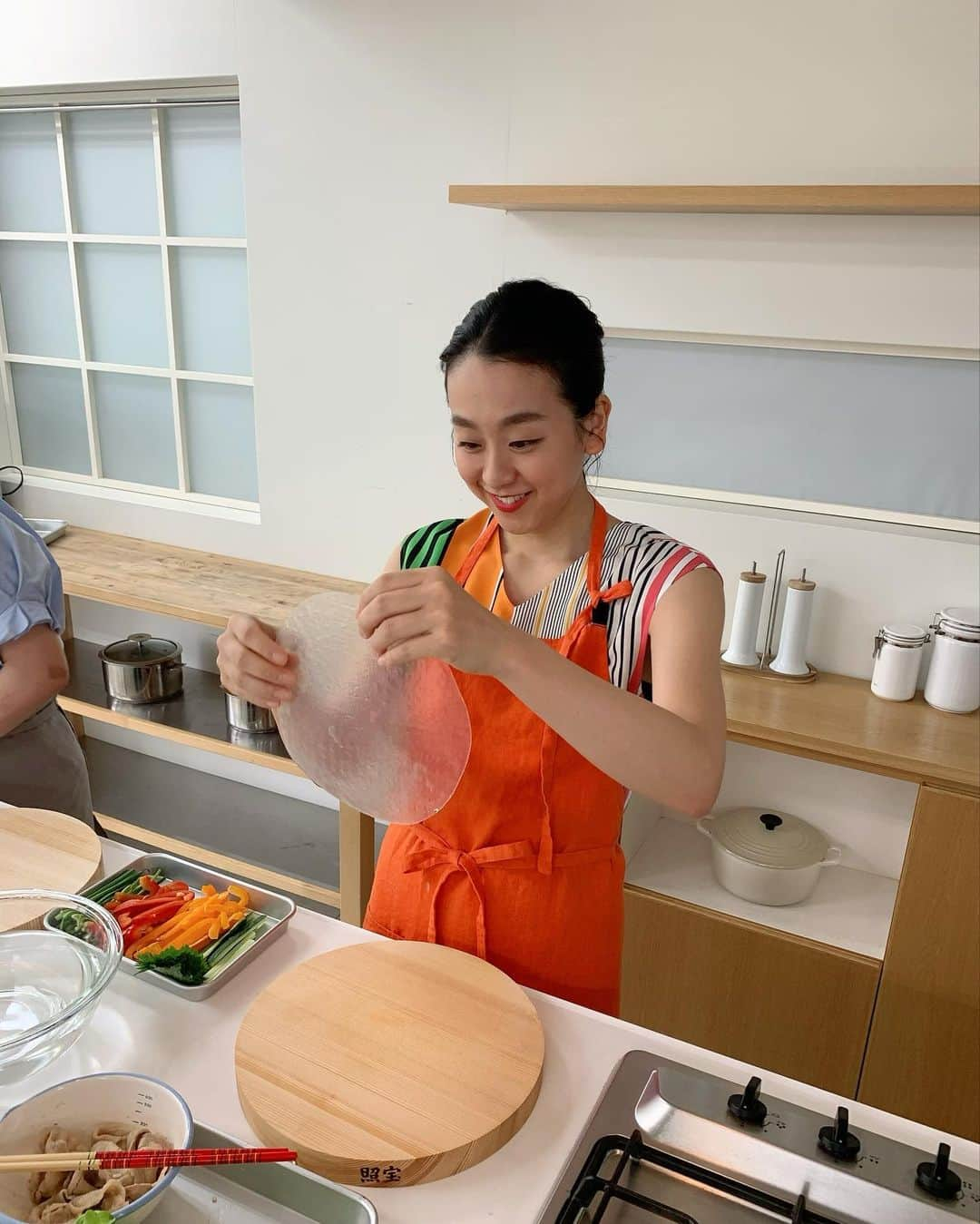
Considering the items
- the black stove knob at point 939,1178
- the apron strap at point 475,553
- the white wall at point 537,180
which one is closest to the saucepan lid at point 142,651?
the white wall at point 537,180

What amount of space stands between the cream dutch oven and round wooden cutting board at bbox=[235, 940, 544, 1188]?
1168mm

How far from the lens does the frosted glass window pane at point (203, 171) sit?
2.77m

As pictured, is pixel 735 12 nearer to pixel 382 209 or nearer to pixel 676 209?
pixel 676 209

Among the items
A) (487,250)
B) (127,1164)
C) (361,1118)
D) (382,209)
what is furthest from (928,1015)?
(382,209)

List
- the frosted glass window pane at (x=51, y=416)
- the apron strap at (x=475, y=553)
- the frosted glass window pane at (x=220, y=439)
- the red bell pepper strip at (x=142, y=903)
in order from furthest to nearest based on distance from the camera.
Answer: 1. the frosted glass window pane at (x=51, y=416)
2. the frosted glass window pane at (x=220, y=439)
3. the apron strap at (x=475, y=553)
4. the red bell pepper strip at (x=142, y=903)

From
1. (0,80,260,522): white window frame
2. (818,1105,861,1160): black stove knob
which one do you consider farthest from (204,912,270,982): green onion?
(0,80,260,522): white window frame

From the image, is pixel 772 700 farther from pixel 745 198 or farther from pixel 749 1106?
pixel 749 1106

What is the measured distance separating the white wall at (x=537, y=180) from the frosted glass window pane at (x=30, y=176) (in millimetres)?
204

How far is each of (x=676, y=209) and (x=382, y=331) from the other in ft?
2.82

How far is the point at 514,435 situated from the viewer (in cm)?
112

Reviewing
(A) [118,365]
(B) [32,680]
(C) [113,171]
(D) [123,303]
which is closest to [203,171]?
(C) [113,171]

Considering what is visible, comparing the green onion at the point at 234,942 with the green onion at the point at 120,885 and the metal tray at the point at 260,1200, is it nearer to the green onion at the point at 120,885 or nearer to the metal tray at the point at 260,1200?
the green onion at the point at 120,885

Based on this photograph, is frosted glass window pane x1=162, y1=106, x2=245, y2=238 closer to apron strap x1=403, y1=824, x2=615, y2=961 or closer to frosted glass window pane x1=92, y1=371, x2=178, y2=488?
frosted glass window pane x1=92, y1=371, x2=178, y2=488

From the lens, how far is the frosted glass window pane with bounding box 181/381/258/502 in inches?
120
